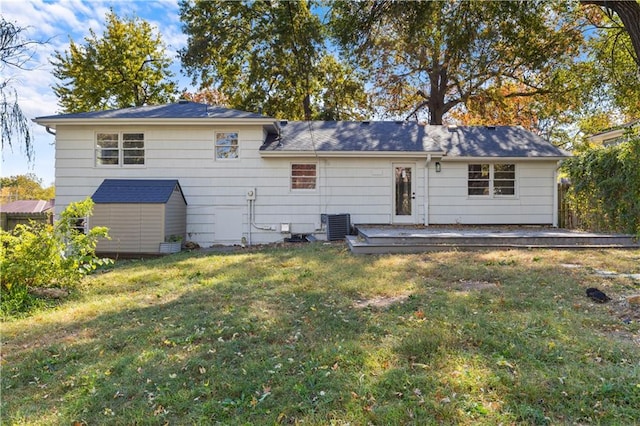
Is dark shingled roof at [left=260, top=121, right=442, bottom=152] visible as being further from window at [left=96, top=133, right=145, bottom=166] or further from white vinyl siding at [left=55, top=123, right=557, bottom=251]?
window at [left=96, top=133, right=145, bottom=166]

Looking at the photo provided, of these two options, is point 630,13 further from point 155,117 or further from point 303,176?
point 155,117

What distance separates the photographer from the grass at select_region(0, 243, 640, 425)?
7.69ft

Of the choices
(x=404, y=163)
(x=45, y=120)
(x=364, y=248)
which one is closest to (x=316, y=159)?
(x=404, y=163)

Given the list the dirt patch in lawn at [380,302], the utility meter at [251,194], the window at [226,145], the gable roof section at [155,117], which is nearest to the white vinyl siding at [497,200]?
the utility meter at [251,194]

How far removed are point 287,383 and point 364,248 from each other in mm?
5733

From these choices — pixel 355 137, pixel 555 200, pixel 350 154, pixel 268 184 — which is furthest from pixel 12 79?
pixel 555 200

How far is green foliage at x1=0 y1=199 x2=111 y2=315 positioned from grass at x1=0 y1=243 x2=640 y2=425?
467 millimetres

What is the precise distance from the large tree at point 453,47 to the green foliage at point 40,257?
6.24m

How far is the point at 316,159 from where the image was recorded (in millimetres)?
11164

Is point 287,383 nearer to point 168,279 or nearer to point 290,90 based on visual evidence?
point 168,279

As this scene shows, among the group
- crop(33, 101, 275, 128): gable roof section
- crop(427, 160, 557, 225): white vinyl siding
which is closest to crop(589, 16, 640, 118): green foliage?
crop(427, 160, 557, 225): white vinyl siding

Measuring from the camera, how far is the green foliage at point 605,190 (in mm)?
8805

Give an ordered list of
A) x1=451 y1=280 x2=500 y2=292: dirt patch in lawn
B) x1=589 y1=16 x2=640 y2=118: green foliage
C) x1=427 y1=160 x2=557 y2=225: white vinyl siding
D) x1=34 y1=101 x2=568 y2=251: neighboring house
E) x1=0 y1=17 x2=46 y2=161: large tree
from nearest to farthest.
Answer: x1=0 y1=17 x2=46 y2=161: large tree → x1=451 y1=280 x2=500 y2=292: dirt patch in lawn → x1=34 y1=101 x2=568 y2=251: neighboring house → x1=427 y1=160 x2=557 y2=225: white vinyl siding → x1=589 y1=16 x2=640 y2=118: green foliage

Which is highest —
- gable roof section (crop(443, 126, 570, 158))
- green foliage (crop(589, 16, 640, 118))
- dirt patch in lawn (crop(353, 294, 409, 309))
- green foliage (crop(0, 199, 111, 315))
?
green foliage (crop(589, 16, 640, 118))
